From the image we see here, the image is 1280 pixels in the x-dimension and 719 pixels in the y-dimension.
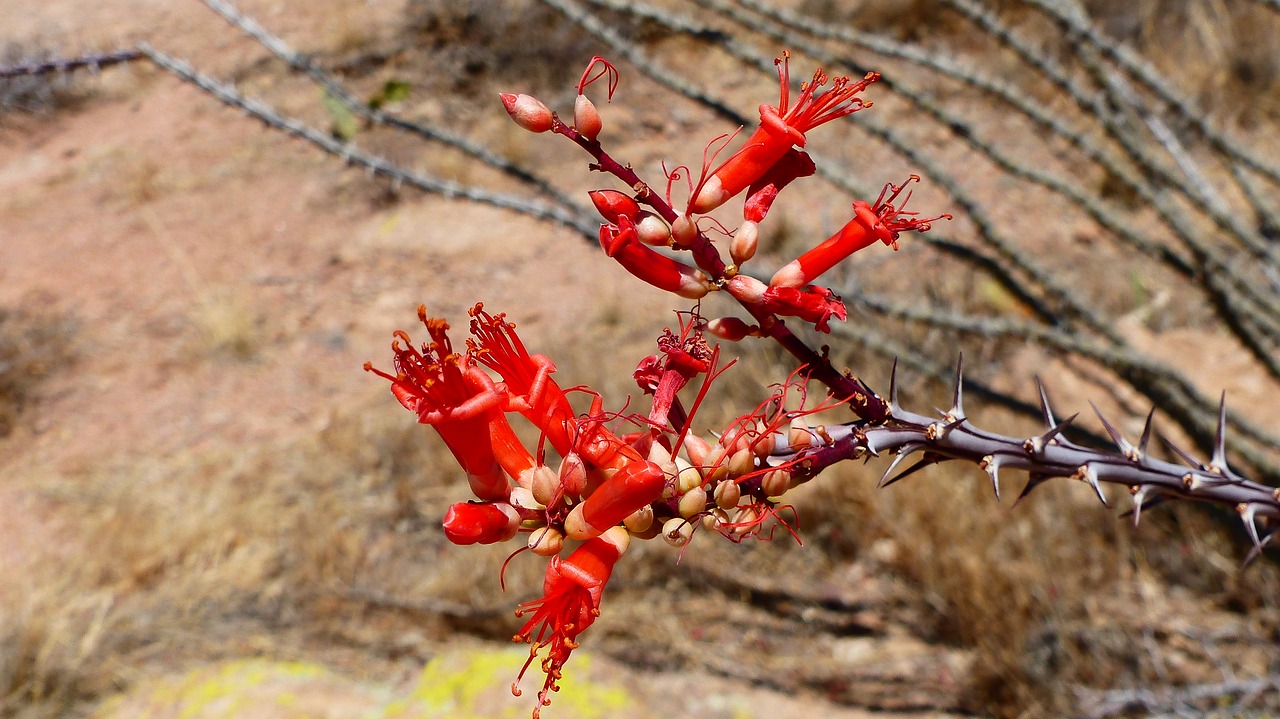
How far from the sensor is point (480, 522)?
1.04 meters

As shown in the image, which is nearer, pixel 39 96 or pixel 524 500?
pixel 524 500

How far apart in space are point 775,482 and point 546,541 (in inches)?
11.4

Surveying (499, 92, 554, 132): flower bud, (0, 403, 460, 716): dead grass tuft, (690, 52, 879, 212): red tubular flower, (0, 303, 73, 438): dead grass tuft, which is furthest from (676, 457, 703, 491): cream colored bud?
(0, 303, 73, 438): dead grass tuft

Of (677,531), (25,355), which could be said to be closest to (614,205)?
(677,531)

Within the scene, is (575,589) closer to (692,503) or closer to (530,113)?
(692,503)

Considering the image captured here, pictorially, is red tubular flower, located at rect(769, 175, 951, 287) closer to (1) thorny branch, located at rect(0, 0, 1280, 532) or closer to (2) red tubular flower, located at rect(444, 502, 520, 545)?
(2) red tubular flower, located at rect(444, 502, 520, 545)

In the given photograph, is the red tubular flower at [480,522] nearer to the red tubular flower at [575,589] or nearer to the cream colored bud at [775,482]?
the red tubular flower at [575,589]

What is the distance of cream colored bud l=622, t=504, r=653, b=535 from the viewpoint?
102 cm

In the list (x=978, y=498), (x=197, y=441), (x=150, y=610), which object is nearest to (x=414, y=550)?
(x=150, y=610)

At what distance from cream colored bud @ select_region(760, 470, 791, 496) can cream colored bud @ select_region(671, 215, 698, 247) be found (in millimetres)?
287

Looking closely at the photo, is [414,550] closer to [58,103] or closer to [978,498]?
[978,498]

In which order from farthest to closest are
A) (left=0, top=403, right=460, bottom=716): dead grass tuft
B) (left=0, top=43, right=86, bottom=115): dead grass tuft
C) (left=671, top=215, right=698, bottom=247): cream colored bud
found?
1. (left=0, top=43, right=86, bottom=115): dead grass tuft
2. (left=0, top=403, right=460, bottom=716): dead grass tuft
3. (left=671, top=215, right=698, bottom=247): cream colored bud

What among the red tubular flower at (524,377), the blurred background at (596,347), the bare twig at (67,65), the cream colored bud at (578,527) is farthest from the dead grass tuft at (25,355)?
the cream colored bud at (578,527)

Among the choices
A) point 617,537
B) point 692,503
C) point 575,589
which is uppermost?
point 692,503
